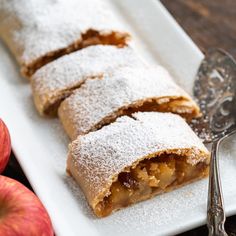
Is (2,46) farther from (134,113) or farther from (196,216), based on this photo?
(196,216)

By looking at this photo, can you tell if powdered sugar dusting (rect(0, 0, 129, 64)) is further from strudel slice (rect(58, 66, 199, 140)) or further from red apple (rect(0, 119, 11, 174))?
red apple (rect(0, 119, 11, 174))

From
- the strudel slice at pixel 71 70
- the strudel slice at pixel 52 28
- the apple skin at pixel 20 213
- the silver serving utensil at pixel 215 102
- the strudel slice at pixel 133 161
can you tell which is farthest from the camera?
the strudel slice at pixel 52 28

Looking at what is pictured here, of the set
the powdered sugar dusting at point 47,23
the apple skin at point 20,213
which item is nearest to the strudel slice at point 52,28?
the powdered sugar dusting at point 47,23

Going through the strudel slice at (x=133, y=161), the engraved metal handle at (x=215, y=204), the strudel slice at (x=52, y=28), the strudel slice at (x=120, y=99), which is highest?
the strudel slice at (x=52, y=28)

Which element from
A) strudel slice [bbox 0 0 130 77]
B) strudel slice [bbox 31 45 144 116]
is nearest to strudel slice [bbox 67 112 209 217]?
strudel slice [bbox 31 45 144 116]

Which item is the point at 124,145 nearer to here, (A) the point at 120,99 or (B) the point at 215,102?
(A) the point at 120,99

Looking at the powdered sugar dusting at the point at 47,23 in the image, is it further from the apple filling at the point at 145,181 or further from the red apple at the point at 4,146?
the apple filling at the point at 145,181

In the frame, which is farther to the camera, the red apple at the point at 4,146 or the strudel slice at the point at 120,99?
the strudel slice at the point at 120,99
